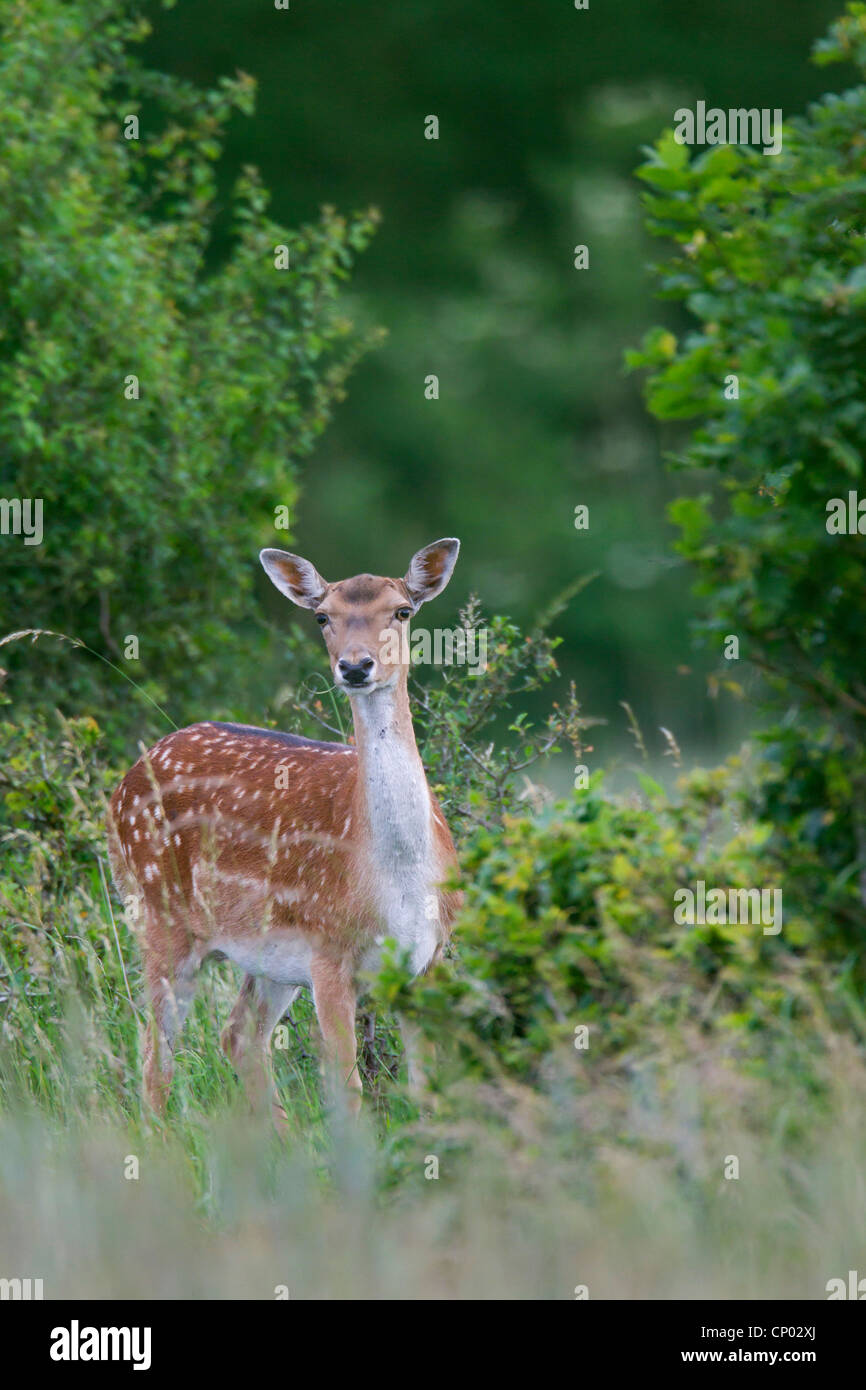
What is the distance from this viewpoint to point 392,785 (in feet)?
16.9

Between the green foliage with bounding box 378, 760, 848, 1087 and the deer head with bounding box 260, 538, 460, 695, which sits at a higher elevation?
the deer head with bounding box 260, 538, 460, 695

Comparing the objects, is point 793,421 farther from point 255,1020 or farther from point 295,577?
point 255,1020

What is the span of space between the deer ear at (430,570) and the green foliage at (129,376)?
2621mm

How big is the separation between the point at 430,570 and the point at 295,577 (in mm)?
400

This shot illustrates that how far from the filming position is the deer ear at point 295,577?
5.45 m

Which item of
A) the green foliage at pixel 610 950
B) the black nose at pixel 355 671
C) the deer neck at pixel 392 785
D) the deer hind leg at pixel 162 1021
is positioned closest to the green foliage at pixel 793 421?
the green foliage at pixel 610 950

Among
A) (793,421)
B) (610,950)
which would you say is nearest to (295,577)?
(610,950)

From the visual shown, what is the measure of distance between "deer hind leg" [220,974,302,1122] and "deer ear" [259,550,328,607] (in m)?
1.17

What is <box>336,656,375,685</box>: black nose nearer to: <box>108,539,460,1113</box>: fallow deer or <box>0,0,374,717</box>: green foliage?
<box>108,539,460,1113</box>: fallow deer

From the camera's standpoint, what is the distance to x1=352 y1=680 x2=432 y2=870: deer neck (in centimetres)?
513

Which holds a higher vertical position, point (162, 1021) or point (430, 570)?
point (430, 570)

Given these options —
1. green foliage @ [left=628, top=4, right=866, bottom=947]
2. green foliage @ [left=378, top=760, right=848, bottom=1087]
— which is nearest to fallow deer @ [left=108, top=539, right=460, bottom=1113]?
green foliage @ [left=378, top=760, right=848, bottom=1087]

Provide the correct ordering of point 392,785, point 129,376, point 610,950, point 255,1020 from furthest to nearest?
point 129,376, point 255,1020, point 392,785, point 610,950
